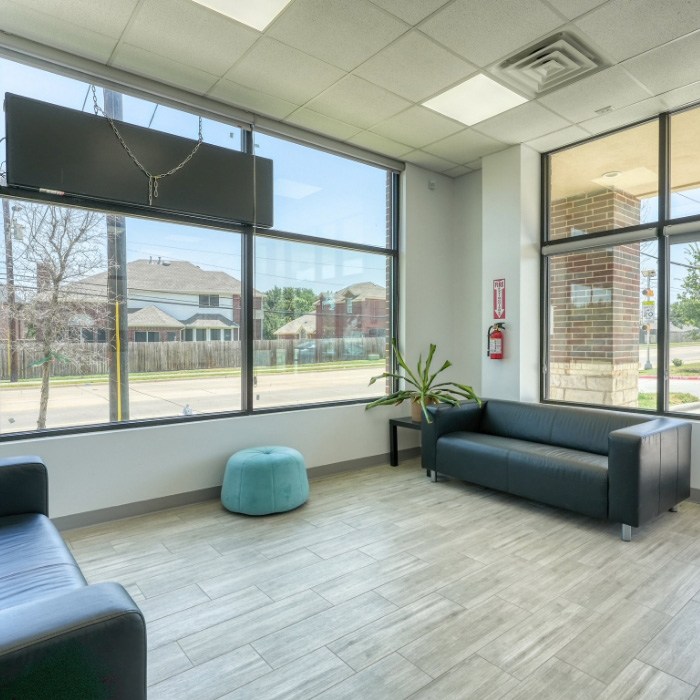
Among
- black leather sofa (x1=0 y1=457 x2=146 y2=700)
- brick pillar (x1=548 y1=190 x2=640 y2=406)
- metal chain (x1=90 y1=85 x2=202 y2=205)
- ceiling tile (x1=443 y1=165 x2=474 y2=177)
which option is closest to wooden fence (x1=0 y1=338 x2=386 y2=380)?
metal chain (x1=90 y1=85 x2=202 y2=205)

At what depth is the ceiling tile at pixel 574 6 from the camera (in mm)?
2682

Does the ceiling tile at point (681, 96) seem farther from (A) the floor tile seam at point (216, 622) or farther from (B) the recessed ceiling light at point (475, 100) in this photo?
(A) the floor tile seam at point (216, 622)

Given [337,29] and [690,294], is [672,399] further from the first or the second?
[337,29]

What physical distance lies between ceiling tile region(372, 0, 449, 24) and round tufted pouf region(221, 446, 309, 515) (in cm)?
304

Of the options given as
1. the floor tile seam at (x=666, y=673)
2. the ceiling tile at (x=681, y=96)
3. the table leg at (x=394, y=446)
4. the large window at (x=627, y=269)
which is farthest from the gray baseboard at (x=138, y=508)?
the ceiling tile at (x=681, y=96)

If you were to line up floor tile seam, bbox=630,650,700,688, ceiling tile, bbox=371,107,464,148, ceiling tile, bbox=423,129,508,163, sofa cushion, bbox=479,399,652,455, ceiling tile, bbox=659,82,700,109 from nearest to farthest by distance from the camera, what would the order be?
1. floor tile seam, bbox=630,650,700,688
2. ceiling tile, bbox=659,82,700,109
3. sofa cushion, bbox=479,399,652,455
4. ceiling tile, bbox=371,107,464,148
5. ceiling tile, bbox=423,129,508,163

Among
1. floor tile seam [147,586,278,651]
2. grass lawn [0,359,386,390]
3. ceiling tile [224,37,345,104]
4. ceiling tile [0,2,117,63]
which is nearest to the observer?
floor tile seam [147,586,278,651]

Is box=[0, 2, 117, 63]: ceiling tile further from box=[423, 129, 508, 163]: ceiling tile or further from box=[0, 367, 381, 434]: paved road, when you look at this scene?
box=[423, 129, 508, 163]: ceiling tile

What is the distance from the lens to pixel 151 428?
3.55 m

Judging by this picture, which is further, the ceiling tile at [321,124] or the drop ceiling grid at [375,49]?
the ceiling tile at [321,124]

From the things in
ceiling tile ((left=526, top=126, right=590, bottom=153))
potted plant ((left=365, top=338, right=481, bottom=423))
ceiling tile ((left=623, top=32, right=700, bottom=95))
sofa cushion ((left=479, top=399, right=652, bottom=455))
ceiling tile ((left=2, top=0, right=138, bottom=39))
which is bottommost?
sofa cushion ((left=479, top=399, right=652, bottom=455))

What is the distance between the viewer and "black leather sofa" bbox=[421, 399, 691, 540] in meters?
3.06

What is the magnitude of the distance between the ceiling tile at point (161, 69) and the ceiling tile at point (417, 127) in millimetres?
1536

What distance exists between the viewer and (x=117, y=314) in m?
3.53
